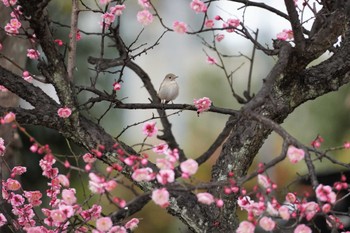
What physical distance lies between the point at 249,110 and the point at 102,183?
0.68 m

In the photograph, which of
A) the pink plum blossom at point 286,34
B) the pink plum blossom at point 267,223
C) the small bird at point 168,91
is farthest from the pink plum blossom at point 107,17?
the pink plum blossom at point 267,223

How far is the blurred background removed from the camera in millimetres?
8539

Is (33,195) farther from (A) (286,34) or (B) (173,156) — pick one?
(A) (286,34)

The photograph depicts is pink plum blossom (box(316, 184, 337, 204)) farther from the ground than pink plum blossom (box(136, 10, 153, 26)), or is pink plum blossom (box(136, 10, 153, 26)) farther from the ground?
pink plum blossom (box(136, 10, 153, 26))

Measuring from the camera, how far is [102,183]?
256 centimetres

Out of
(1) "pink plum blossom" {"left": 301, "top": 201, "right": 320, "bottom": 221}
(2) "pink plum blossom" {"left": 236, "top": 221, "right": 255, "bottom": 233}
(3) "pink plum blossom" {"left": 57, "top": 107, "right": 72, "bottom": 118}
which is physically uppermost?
(3) "pink plum blossom" {"left": 57, "top": 107, "right": 72, "bottom": 118}

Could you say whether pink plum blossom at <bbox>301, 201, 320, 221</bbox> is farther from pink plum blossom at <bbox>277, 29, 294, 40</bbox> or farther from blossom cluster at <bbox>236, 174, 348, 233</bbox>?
pink plum blossom at <bbox>277, 29, 294, 40</bbox>

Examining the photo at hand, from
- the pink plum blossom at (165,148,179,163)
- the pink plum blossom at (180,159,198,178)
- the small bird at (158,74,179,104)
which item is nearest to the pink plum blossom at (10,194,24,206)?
the pink plum blossom at (165,148,179,163)

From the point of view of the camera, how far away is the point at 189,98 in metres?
13.8

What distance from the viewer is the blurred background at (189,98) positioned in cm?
854

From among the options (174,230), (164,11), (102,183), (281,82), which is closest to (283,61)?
(281,82)

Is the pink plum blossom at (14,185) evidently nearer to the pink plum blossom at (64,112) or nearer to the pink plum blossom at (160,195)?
the pink plum blossom at (64,112)

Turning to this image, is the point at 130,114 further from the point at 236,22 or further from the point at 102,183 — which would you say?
the point at 102,183

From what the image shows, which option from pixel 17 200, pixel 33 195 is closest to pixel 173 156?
pixel 33 195
